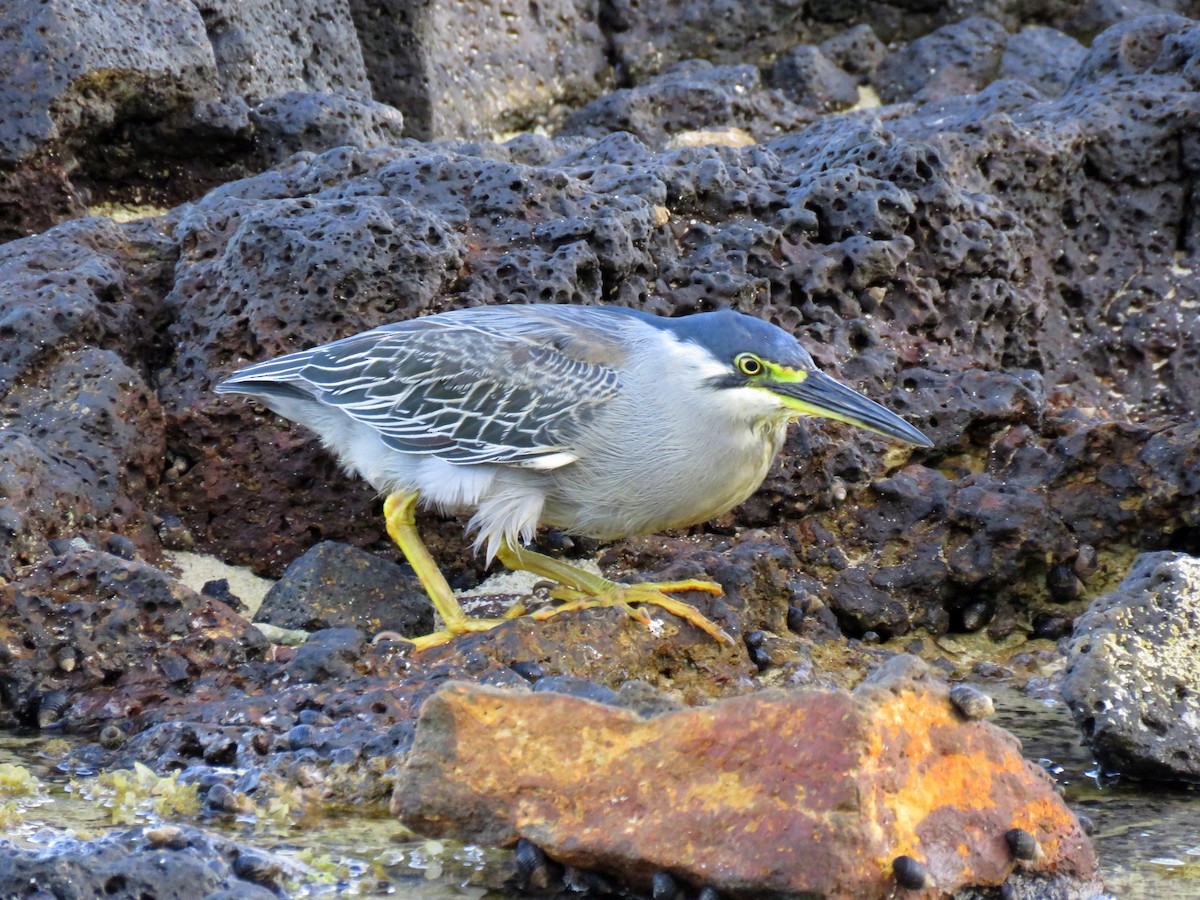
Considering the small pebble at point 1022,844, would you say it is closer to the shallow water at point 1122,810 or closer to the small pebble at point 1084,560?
the shallow water at point 1122,810

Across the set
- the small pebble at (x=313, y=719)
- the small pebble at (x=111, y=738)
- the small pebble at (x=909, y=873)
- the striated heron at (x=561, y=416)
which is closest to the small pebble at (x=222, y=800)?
the small pebble at (x=313, y=719)

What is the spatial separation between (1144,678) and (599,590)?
1.75 m

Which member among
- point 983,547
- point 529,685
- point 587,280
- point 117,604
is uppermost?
point 587,280

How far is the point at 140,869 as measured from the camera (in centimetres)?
311

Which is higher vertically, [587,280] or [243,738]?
[587,280]

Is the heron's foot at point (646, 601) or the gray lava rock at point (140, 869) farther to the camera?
the heron's foot at point (646, 601)

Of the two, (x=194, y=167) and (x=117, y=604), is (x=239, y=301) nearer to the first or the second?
(x=117, y=604)

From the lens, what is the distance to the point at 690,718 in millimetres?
3402

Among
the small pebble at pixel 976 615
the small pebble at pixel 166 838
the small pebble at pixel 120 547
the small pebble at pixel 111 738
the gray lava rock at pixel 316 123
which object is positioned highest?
the gray lava rock at pixel 316 123

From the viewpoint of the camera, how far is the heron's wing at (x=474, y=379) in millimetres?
5035

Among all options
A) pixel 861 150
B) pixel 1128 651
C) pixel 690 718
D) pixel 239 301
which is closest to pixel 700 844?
pixel 690 718

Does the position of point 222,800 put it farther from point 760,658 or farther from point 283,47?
point 283,47

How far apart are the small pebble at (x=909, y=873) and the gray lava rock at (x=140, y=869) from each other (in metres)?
1.32

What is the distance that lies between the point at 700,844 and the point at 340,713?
1.48 m
